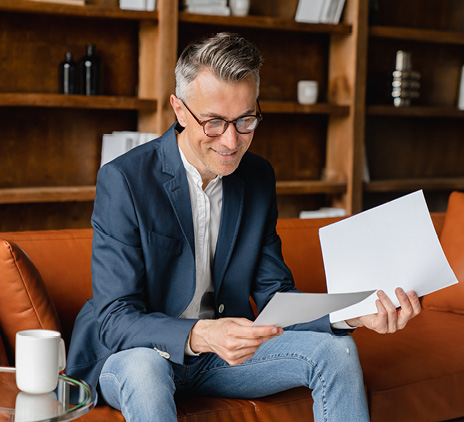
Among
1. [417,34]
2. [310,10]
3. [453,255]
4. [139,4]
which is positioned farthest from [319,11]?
[453,255]

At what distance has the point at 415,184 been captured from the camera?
151 inches

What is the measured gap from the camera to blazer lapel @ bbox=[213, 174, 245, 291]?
1.69m

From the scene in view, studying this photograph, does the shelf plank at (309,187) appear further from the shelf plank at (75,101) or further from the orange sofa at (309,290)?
the orange sofa at (309,290)

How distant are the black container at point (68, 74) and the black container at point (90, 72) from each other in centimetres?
4

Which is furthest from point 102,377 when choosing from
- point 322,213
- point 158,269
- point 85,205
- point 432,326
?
point 322,213

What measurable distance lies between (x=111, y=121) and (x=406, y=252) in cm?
222

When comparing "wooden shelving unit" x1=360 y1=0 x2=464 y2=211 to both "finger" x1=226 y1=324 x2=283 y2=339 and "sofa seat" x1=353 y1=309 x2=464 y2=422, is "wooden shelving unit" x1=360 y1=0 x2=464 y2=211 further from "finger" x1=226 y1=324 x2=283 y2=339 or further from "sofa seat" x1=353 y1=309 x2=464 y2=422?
"finger" x1=226 y1=324 x2=283 y2=339

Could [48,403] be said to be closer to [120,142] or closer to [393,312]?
[393,312]

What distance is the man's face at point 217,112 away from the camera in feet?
5.02

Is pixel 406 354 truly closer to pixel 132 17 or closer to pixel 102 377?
pixel 102 377

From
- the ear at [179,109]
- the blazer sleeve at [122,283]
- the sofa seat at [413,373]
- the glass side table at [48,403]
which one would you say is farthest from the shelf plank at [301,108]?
the glass side table at [48,403]

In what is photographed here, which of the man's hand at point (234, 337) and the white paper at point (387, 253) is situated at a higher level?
the white paper at point (387, 253)

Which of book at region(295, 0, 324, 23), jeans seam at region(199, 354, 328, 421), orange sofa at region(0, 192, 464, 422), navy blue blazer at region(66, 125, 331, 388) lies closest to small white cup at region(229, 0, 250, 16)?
book at region(295, 0, 324, 23)

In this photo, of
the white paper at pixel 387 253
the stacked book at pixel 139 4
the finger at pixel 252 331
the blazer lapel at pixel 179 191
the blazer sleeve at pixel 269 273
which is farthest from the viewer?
the stacked book at pixel 139 4
